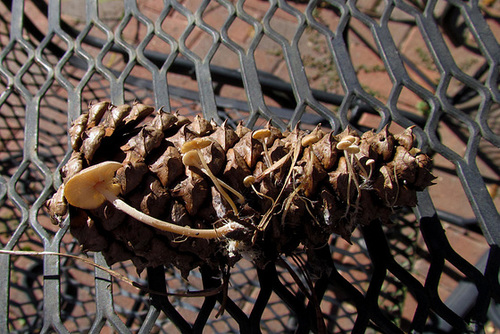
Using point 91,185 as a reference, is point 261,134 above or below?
above

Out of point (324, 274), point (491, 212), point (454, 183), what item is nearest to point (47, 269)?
point (324, 274)

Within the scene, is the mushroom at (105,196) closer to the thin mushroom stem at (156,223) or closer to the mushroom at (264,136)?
the thin mushroom stem at (156,223)

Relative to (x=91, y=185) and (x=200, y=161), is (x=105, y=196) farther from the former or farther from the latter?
(x=200, y=161)

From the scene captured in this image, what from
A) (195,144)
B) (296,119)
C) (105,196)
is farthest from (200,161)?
(296,119)

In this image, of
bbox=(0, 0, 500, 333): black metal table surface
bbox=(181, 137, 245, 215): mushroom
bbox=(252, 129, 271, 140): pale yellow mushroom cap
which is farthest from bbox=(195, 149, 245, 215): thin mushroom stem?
bbox=(0, 0, 500, 333): black metal table surface

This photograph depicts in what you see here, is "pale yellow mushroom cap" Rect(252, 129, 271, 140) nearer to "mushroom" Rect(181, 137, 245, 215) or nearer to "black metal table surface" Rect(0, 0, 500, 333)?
"mushroom" Rect(181, 137, 245, 215)

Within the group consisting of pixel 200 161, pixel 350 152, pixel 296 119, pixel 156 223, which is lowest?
pixel 156 223

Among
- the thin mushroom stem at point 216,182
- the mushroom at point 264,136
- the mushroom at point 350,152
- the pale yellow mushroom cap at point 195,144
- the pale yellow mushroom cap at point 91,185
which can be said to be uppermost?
the mushroom at point 350,152

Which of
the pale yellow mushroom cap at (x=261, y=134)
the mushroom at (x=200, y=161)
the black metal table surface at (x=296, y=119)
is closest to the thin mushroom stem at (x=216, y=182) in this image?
the mushroom at (x=200, y=161)
